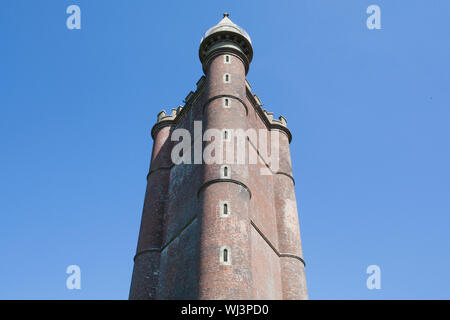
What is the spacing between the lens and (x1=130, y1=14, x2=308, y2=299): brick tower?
639 inches

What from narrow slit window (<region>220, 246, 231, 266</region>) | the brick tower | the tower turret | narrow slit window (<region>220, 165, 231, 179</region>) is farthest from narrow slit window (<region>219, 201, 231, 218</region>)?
the tower turret

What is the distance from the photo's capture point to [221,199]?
684 inches

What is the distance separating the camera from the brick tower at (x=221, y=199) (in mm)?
16234

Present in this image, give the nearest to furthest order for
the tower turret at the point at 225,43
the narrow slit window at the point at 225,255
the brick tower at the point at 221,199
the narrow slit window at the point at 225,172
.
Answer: the narrow slit window at the point at 225,255, the brick tower at the point at 221,199, the narrow slit window at the point at 225,172, the tower turret at the point at 225,43

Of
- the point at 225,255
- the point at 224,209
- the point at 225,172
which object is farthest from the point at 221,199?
the point at 225,255

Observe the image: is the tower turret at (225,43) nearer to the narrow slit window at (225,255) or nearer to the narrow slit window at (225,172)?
the narrow slit window at (225,172)

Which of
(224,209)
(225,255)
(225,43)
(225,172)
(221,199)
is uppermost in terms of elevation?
(225,43)

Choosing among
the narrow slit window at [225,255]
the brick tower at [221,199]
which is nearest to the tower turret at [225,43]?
the brick tower at [221,199]

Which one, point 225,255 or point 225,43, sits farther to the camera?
point 225,43

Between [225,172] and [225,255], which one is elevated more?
[225,172]

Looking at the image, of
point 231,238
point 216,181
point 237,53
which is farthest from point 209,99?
point 231,238

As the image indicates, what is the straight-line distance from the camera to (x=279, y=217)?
912 inches

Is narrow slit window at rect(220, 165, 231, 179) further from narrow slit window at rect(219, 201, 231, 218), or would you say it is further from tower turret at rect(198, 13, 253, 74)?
tower turret at rect(198, 13, 253, 74)

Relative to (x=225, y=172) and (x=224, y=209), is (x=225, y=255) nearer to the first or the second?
(x=224, y=209)
